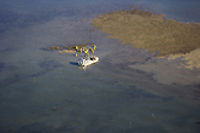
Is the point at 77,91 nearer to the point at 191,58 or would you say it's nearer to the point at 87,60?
the point at 87,60

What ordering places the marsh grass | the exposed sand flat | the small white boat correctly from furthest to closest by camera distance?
the marsh grass < the small white boat < the exposed sand flat

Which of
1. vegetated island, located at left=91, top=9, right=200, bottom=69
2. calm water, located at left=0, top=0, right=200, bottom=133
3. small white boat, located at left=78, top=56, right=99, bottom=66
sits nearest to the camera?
calm water, located at left=0, top=0, right=200, bottom=133

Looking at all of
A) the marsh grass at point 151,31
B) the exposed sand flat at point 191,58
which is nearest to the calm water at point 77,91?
the marsh grass at point 151,31

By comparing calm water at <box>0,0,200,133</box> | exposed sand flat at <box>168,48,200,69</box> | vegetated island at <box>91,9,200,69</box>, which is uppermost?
vegetated island at <box>91,9,200,69</box>

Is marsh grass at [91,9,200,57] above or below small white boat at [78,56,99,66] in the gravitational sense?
above

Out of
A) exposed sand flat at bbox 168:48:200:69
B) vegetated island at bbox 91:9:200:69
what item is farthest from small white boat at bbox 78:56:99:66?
exposed sand flat at bbox 168:48:200:69

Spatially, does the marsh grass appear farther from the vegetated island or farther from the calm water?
the calm water

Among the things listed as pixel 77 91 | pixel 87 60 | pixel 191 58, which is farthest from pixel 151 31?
pixel 77 91

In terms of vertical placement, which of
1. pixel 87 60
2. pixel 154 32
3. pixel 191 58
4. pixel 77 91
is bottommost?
pixel 77 91

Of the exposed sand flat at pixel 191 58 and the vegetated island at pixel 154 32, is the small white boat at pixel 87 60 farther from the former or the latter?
the exposed sand flat at pixel 191 58
